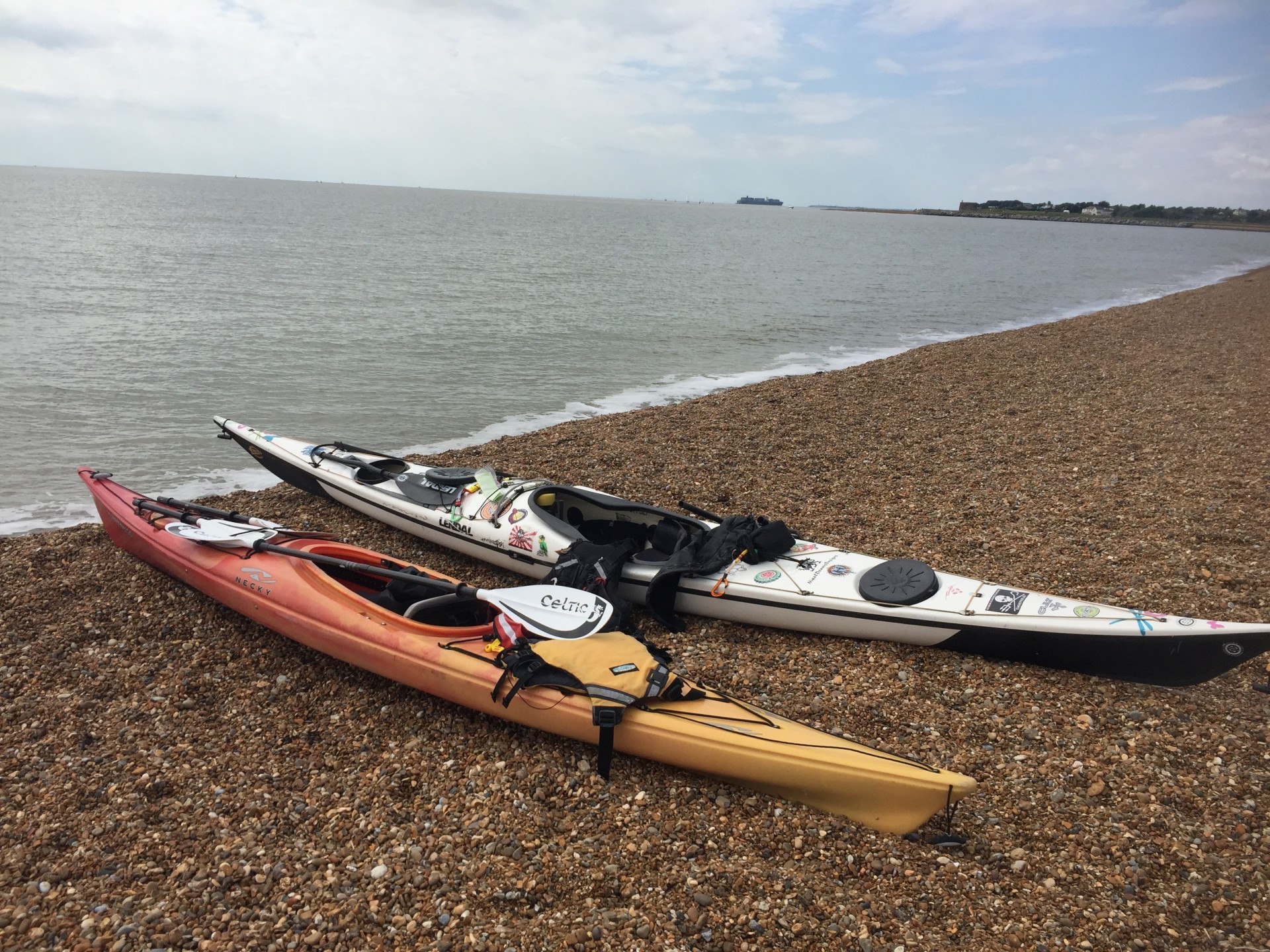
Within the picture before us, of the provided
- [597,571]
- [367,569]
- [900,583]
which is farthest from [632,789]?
[367,569]

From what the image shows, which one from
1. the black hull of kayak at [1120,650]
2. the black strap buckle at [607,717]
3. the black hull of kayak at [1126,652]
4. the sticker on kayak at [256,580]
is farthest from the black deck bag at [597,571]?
the black hull of kayak at [1126,652]

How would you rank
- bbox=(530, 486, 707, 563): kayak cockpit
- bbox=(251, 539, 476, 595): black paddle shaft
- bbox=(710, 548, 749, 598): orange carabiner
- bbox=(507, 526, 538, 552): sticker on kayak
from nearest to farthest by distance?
bbox=(251, 539, 476, 595): black paddle shaft < bbox=(710, 548, 749, 598): orange carabiner < bbox=(530, 486, 707, 563): kayak cockpit < bbox=(507, 526, 538, 552): sticker on kayak

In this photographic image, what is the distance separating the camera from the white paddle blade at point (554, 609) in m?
4.82

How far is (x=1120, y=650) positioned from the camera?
15.1ft

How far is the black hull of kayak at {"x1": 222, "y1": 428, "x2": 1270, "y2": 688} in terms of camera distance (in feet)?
14.0

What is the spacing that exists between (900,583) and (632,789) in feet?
8.20

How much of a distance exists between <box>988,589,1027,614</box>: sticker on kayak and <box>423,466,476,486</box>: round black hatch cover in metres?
4.56

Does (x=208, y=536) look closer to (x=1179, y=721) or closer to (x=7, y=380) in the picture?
(x=1179, y=721)

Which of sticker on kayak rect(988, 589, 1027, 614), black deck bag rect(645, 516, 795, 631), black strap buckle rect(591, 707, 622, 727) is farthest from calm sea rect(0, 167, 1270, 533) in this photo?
sticker on kayak rect(988, 589, 1027, 614)

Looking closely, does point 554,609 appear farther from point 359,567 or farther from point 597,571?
point 359,567

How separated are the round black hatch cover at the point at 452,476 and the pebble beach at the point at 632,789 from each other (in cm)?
67

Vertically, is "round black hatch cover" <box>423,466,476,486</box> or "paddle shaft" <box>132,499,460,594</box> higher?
"round black hatch cover" <box>423,466,476,486</box>

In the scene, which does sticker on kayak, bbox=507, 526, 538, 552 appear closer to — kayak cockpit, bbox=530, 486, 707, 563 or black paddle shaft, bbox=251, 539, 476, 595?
kayak cockpit, bbox=530, 486, 707, 563

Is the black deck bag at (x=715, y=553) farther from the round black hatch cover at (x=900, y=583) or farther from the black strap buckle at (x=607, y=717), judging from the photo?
the black strap buckle at (x=607, y=717)
